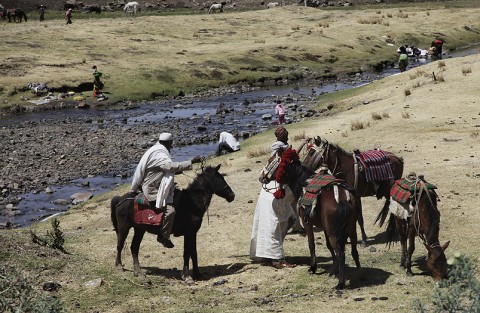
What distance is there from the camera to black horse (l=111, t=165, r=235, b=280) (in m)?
12.8

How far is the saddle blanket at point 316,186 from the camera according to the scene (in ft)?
38.6

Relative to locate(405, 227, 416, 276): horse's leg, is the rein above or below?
above

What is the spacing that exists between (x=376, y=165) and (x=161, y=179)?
4.63 meters

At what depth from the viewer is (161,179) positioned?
41.7ft

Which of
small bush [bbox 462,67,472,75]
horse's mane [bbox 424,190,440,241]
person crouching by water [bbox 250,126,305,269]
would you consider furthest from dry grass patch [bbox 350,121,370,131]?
horse's mane [bbox 424,190,440,241]

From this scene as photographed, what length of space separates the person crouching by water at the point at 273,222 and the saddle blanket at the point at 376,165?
6.39 feet

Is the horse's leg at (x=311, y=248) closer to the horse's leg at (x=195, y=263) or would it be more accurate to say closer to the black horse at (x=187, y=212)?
the black horse at (x=187, y=212)

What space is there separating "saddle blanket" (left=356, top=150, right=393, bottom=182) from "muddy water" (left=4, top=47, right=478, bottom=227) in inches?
423

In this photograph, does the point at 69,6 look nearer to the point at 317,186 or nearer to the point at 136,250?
the point at 136,250

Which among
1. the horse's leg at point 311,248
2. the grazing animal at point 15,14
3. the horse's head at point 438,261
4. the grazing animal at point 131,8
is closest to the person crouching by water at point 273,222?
the horse's leg at point 311,248

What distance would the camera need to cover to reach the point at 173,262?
14078 millimetres

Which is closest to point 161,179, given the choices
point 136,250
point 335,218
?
point 136,250

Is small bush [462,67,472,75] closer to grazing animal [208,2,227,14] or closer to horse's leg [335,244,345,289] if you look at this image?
horse's leg [335,244,345,289]

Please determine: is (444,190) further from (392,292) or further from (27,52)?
(27,52)
